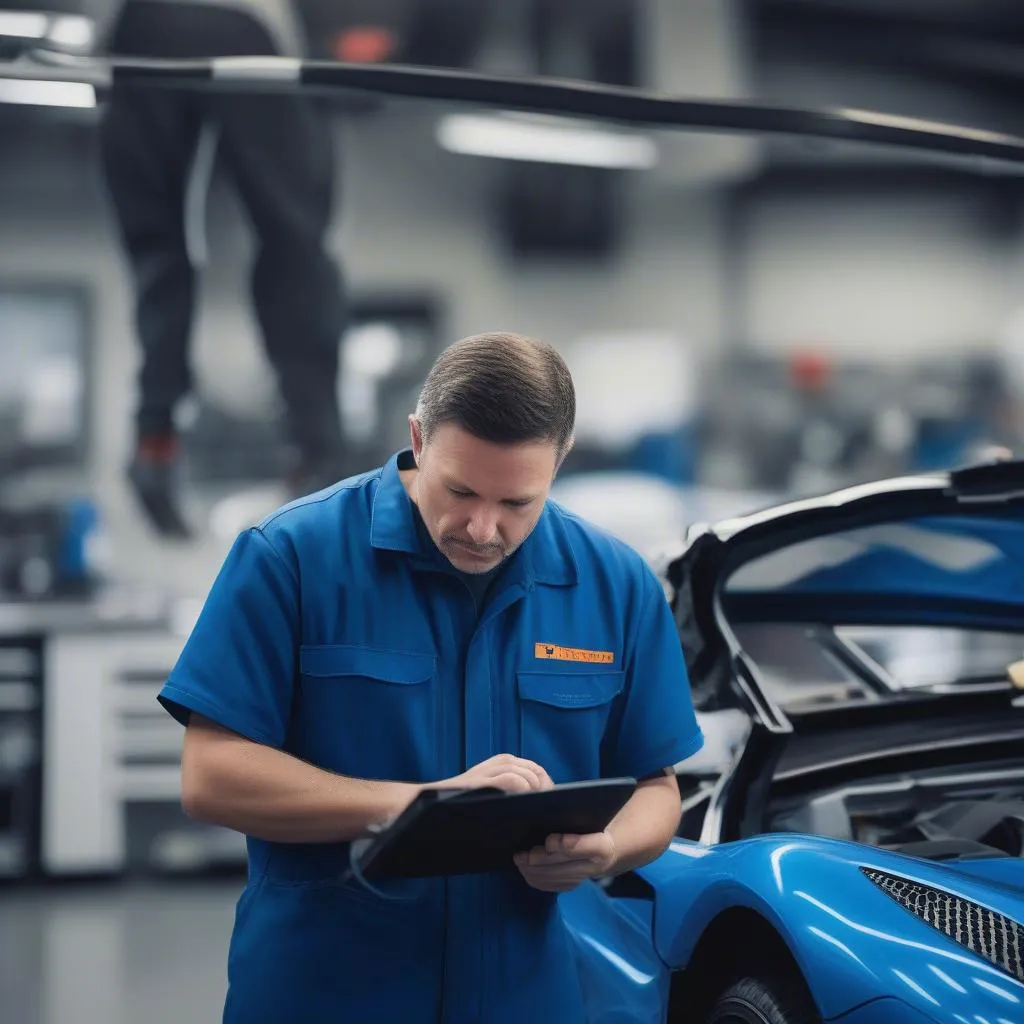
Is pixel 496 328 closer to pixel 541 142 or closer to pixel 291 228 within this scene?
pixel 541 142

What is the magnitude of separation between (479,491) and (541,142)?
21.2ft

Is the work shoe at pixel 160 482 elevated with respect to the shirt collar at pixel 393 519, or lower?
lower

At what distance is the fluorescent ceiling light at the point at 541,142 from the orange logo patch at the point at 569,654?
6155 millimetres

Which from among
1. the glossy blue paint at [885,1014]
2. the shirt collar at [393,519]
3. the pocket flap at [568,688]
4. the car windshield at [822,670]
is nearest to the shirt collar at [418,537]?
the shirt collar at [393,519]

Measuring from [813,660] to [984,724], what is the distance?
0.35 metres

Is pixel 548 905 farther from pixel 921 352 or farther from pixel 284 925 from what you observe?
pixel 921 352

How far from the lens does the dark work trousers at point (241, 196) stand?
4863 millimetres

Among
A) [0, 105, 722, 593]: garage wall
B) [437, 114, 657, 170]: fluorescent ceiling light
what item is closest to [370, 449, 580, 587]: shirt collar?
[0, 105, 722, 593]: garage wall

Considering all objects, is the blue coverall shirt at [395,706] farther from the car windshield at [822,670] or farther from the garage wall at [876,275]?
the garage wall at [876,275]

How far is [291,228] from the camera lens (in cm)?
504

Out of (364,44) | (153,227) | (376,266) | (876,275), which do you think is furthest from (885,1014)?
(876,275)

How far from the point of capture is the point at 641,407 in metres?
7.86

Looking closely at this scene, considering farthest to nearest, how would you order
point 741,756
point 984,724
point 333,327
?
point 333,327 → point 984,724 → point 741,756

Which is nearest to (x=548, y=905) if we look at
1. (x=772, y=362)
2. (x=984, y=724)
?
(x=984, y=724)
